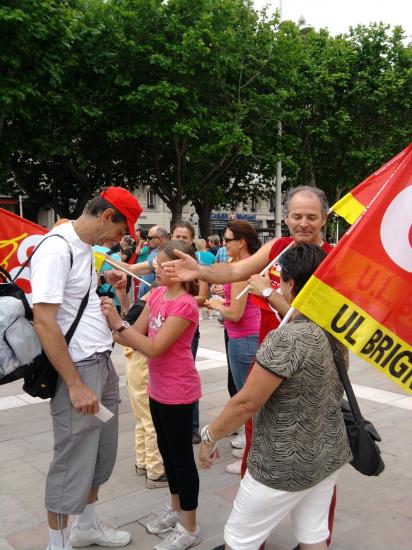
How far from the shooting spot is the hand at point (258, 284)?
2734 mm

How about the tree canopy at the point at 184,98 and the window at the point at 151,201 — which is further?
the window at the point at 151,201

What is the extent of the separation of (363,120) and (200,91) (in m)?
9.06

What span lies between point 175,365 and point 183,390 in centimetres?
15

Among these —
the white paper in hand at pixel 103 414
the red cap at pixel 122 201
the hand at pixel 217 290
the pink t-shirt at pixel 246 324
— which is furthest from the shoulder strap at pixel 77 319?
the hand at pixel 217 290

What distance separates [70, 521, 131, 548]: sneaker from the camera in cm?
292

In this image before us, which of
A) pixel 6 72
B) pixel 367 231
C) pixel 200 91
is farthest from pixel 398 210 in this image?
pixel 200 91

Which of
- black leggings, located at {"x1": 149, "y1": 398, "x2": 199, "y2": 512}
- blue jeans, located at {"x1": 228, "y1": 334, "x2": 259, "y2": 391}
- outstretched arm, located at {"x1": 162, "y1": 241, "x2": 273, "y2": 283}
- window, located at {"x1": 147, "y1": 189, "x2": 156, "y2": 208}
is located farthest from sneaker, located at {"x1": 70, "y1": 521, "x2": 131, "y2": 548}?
window, located at {"x1": 147, "y1": 189, "x2": 156, "y2": 208}

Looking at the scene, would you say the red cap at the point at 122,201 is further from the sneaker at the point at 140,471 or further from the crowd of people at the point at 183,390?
the sneaker at the point at 140,471

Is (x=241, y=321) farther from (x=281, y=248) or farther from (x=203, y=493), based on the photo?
(x=203, y=493)

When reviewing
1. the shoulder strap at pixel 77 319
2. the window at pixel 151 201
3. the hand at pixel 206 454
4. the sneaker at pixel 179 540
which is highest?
the shoulder strap at pixel 77 319

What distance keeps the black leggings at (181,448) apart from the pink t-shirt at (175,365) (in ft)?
0.19

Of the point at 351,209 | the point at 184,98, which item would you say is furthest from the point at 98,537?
the point at 184,98

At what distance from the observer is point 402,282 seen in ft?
6.95

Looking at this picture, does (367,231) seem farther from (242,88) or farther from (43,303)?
(242,88)
